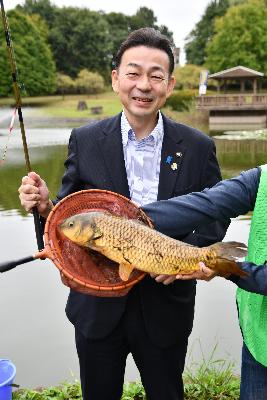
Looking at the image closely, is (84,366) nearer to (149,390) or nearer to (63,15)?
(149,390)

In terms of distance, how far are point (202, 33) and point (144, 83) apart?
52495mm

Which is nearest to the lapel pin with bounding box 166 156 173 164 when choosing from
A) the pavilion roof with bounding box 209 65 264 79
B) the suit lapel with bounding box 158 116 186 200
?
the suit lapel with bounding box 158 116 186 200

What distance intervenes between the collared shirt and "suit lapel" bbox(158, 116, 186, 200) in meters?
0.03

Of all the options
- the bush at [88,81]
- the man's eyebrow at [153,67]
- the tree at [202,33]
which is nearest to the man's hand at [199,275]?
the man's eyebrow at [153,67]

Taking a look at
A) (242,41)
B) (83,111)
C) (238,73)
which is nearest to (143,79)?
(238,73)

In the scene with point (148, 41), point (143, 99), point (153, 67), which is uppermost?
point (148, 41)

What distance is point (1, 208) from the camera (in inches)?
322

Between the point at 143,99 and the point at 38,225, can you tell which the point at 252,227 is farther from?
Answer: the point at 38,225

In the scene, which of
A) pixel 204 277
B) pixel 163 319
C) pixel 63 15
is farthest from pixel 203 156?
pixel 63 15

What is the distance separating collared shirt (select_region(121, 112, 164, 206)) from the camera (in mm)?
2225

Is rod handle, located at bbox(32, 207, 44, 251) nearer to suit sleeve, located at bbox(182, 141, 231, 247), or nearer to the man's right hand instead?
the man's right hand

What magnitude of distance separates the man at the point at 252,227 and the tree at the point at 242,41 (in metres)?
38.1

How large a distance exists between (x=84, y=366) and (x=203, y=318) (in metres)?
2.34

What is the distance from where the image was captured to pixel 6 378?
288cm
